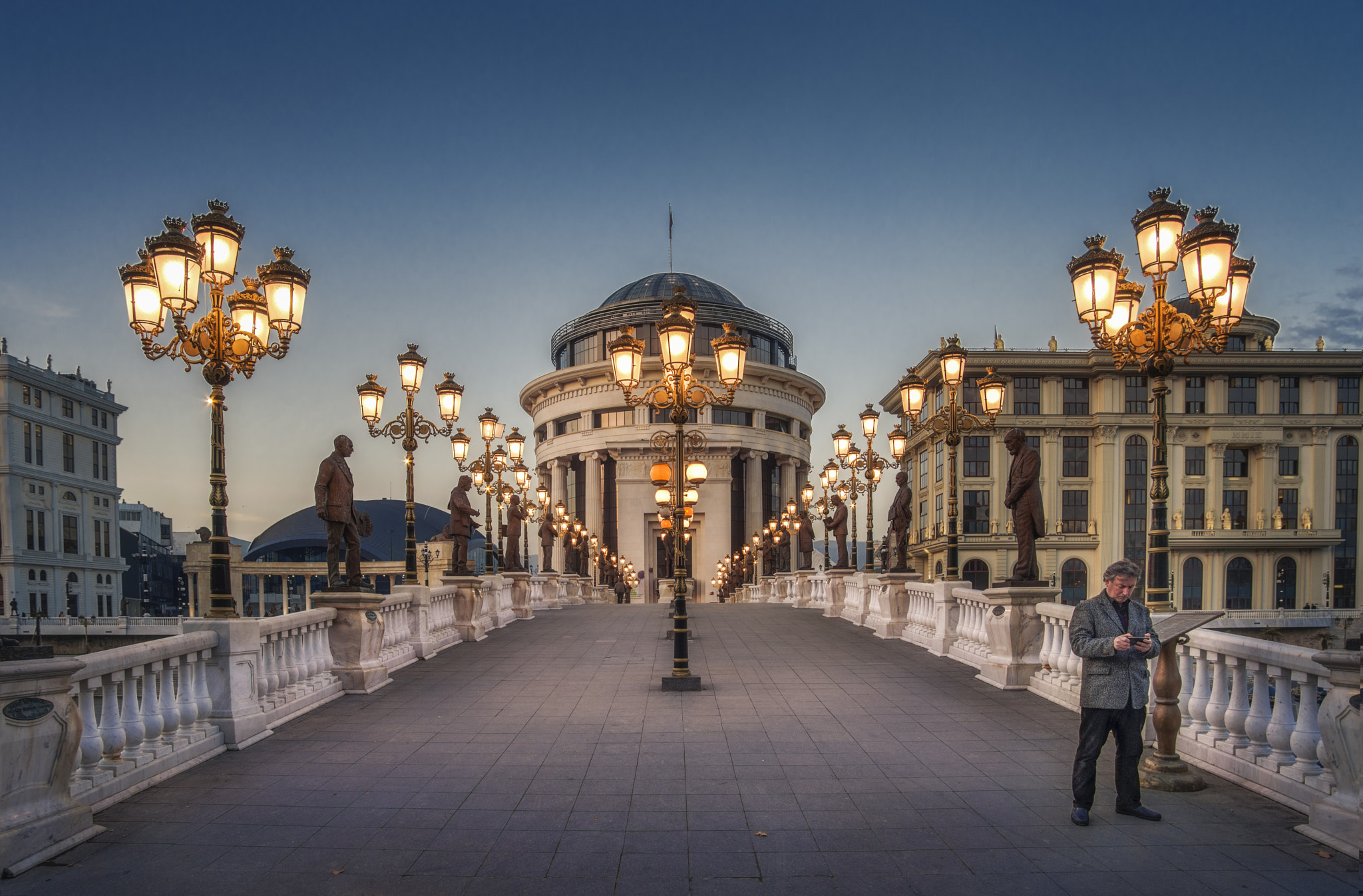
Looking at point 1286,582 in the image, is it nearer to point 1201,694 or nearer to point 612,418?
point 612,418

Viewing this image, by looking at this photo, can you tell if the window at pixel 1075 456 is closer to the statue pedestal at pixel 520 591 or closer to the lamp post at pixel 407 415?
the statue pedestal at pixel 520 591

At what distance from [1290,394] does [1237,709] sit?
74807mm

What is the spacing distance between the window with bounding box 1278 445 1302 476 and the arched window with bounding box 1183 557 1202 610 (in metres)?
11.5

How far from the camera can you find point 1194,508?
6488 cm

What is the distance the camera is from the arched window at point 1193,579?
62.5 m

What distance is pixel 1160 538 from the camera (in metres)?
7.76

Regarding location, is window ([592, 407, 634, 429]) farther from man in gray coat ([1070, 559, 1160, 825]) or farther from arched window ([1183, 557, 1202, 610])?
man in gray coat ([1070, 559, 1160, 825])

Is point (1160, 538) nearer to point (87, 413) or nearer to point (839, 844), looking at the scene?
point (839, 844)

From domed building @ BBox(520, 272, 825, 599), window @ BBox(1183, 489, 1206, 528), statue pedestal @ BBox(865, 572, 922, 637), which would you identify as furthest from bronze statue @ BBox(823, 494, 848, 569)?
window @ BBox(1183, 489, 1206, 528)

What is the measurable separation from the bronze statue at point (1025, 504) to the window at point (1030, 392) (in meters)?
58.5

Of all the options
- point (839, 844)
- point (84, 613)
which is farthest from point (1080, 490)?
point (84, 613)

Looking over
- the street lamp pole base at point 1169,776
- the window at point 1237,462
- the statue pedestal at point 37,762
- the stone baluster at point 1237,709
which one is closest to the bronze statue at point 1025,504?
the stone baluster at point 1237,709

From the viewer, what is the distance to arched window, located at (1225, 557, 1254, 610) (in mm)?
62844

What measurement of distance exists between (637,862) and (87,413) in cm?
7999
